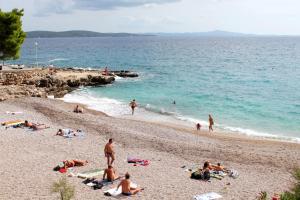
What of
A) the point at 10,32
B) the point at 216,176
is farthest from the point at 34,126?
the point at 10,32

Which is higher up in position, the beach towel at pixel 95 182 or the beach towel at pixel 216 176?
the beach towel at pixel 95 182

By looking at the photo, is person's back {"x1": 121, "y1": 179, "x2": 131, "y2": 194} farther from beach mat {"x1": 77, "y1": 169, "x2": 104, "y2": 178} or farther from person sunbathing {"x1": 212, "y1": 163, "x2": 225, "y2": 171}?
person sunbathing {"x1": 212, "y1": 163, "x2": 225, "y2": 171}

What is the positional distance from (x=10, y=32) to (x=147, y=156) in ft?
120

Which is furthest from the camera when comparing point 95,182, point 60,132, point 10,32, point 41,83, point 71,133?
point 10,32

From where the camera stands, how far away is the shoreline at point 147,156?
17.0 m

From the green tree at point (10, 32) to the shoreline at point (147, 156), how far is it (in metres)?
→ 21.1

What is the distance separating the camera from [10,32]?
51.8 m

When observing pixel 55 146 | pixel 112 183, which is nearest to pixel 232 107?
pixel 55 146

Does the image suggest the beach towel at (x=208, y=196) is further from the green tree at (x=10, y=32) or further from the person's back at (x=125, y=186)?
the green tree at (x=10, y=32)

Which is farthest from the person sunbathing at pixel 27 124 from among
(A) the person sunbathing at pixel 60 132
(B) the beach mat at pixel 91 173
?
(B) the beach mat at pixel 91 173

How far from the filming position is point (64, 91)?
159 feet

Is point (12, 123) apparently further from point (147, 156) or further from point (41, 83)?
point (41, 83)

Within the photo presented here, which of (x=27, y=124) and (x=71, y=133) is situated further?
(x=27, y=124)

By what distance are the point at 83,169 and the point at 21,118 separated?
1292cm
